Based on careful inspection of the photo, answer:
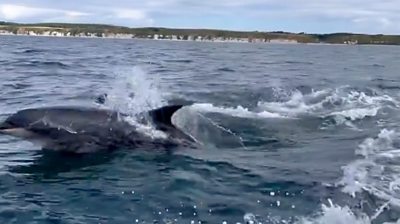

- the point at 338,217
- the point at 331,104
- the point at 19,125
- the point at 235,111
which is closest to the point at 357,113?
the point at 331,104

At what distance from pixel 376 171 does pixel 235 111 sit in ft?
31.7

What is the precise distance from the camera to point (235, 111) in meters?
21.7

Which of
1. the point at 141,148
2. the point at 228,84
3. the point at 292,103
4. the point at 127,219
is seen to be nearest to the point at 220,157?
the point at 141,148

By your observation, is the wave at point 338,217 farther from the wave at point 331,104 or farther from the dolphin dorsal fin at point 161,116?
the wave at point 331,104

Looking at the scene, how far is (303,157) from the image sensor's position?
1446 centimetres

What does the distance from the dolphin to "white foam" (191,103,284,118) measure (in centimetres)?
685

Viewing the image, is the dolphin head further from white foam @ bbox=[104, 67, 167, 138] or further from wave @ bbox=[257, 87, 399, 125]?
wave @ bbox=[257, 87, 399, 125]

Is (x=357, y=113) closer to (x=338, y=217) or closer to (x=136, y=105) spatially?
(x=136, y=105)

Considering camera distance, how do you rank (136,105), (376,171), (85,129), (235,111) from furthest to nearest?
(235,111) < (136,105) < (85,129) < (376,171)

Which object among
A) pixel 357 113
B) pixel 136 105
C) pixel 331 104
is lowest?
pixel 331 104

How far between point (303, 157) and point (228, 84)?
17.8m

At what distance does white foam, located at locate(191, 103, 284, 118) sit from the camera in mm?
20969

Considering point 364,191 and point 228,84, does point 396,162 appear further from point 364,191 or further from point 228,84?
point 228,84

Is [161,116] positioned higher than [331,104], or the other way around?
[161,116]
